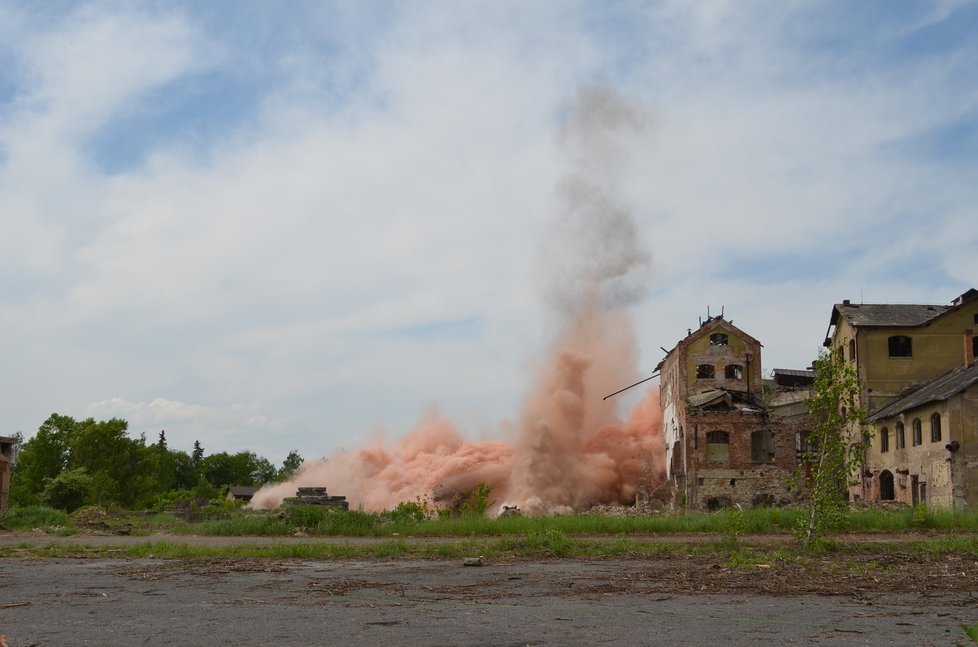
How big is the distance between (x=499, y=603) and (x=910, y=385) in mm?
36579

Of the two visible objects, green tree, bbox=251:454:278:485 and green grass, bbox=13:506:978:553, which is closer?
green grass, bbox=13:506:978:553

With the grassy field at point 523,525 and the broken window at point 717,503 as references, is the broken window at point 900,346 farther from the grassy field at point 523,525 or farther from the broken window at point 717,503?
the grassy field at point 523,525

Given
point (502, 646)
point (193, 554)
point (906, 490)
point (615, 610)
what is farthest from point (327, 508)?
point (906, 490)

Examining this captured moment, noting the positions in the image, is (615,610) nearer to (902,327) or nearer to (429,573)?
(429,573)

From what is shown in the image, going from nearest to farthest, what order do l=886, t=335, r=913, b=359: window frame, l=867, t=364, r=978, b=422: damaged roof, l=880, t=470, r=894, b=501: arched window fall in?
l=867, t=364, r=978, b=422: damaged roof → l=880, t=470, r=894, b=501: arched window → l=886, t=335, r=913, b=359: window frame

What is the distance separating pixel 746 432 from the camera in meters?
48.5

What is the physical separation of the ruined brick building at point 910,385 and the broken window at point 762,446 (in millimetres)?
4525

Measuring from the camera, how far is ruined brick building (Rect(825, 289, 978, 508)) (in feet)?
118

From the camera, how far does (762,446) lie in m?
49.3

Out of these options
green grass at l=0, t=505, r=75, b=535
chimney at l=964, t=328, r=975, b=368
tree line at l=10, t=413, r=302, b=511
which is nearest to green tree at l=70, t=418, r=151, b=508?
tree line at l=10, t=413, r=302, b=511

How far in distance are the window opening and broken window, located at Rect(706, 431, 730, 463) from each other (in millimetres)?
5841

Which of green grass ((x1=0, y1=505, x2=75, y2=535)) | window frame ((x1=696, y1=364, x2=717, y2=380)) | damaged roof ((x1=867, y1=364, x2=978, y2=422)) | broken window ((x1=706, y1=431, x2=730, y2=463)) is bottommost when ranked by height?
green grass ((x1=0, y1=505, x2=75, y2=535))

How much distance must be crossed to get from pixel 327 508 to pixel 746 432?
26.5 metres

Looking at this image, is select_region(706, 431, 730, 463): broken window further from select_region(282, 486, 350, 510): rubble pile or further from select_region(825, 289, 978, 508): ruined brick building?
select_region(282, 486, 350, 510): rubble pile
